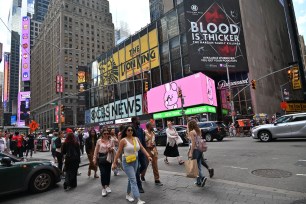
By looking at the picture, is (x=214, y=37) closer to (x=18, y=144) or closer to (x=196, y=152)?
(x=18, y=144)

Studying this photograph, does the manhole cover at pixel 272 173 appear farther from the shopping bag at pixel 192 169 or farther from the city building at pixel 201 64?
the city building at pixel 201 64

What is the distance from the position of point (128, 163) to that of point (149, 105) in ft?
128

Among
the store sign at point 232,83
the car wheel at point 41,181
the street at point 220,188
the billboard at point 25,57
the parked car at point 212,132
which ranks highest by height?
the billboard at point 25,57

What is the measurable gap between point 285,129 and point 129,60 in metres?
41.2

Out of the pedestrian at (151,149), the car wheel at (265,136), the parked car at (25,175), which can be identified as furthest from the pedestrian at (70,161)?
the car wheel at (265,136)

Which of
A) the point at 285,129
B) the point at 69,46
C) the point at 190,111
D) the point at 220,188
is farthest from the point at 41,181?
the point at 69,46

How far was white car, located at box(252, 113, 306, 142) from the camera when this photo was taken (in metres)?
14.2

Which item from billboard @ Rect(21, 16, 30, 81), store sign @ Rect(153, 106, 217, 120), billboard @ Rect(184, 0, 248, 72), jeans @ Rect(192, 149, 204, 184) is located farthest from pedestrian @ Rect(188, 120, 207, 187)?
billboard @ Rect(21, 16, 30, 81)

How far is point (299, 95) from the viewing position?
80312mm

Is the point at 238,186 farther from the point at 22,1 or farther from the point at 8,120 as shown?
the point at 22,1

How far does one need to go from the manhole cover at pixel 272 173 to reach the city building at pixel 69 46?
91283 mm

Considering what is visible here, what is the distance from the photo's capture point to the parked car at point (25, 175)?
20.6 feet

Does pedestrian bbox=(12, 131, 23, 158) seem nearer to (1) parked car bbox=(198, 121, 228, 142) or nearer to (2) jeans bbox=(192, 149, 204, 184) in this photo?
(1) parked car bbox=(198, 121, 228, 142)

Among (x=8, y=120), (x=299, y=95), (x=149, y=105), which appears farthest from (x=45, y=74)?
(x=299, y=95)
